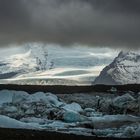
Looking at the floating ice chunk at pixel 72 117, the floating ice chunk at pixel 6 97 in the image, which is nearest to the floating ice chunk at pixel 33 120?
the floating ice chunk at pixel 72 117

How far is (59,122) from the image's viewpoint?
3328 centimetres

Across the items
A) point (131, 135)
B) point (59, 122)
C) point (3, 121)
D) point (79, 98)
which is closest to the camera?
point (131, 135)

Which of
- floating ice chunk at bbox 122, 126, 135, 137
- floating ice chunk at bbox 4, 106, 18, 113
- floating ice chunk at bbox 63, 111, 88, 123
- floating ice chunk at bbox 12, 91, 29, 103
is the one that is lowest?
floating ice chunk at bbox 122, 126, 135, 137

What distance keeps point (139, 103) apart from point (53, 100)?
932cm

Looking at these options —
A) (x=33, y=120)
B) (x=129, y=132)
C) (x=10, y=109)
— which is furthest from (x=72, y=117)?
(x=129, y=132)

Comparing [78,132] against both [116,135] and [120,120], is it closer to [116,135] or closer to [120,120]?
[116,135]

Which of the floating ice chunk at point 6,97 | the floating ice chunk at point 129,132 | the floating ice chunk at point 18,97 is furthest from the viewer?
the floating ice chunk at point 6,97

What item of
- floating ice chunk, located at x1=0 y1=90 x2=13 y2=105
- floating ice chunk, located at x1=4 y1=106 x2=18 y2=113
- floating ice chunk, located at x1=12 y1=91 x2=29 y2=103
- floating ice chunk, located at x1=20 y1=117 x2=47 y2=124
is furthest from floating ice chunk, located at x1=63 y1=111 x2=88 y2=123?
floating ice chunk, located at x1=0 y1=90 x2=13 y2=105

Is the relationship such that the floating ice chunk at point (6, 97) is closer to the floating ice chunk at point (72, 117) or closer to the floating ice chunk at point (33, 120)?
the floating ice chunk at point (33, 120)

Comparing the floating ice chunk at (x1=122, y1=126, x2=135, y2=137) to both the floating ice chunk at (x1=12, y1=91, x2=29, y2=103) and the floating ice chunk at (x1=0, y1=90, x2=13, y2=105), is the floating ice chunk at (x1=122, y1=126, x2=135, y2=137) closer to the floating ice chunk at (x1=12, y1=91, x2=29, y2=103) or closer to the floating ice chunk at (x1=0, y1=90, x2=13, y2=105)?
the floating ice chunk at (x1=12, y1=91, x2=29, y2=103)

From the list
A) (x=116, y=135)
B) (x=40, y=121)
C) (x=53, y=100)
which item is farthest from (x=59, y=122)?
(x=53, y=100)

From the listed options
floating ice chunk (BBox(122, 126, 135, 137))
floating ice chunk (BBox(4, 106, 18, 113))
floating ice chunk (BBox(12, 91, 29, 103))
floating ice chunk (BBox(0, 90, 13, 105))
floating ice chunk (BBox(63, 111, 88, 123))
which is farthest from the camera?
floating ice chunk (BBox(0, 90, 13, 105))

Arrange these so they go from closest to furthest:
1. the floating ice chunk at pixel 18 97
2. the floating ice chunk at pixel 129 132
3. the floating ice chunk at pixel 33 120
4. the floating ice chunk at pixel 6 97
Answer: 1. the floating ice chunk at pixel 129 132
2. the floating ice chunk at pixel 33 120
3. the floating ice chunk at pixel 18 97
4. the floating ice chunk at pixel 6 97

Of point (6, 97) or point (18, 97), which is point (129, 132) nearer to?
point (18, 97)
